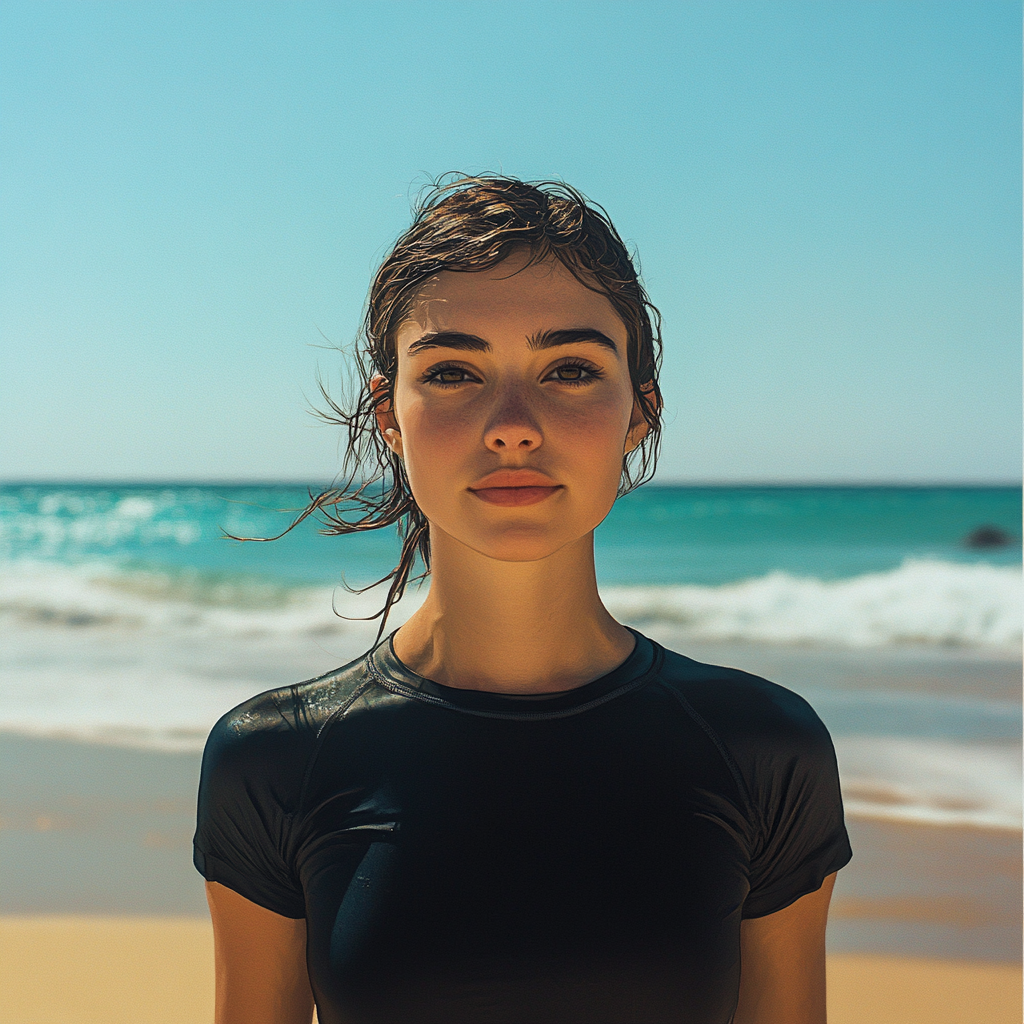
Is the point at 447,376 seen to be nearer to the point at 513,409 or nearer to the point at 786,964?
the point at 513,409

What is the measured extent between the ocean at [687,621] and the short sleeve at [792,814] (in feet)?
3.00

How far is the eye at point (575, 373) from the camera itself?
4.75 ft

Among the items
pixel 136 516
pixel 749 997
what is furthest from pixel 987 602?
pixel 136 516

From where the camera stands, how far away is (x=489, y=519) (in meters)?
1.42

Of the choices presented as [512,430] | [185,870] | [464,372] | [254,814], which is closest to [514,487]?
[512,430]

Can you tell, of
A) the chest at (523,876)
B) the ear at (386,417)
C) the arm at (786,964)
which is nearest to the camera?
the chest at (523,876)

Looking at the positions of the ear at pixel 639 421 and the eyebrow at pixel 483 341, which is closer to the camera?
the eyebrow at pixel 483 341

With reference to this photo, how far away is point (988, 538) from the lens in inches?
888

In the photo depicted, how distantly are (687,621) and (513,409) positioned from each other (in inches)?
492

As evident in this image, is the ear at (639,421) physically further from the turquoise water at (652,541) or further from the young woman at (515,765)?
the turquoise water at (652,541)

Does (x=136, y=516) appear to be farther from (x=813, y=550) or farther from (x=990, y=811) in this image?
(x=990, y=811)

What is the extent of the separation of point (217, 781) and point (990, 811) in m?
5.01

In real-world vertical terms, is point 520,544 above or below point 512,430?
below

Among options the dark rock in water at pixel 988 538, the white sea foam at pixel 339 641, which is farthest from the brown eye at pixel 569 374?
the dark rock in water at pixel 988 538
